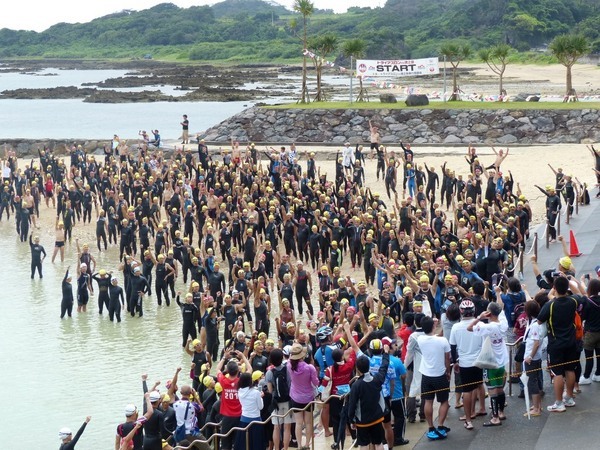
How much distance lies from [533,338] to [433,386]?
3.64 ft

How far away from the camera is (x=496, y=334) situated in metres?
9.64

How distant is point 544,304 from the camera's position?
970cm

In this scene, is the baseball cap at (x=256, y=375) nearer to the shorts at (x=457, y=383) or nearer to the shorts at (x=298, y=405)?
the shorts at (x=298, y=405)

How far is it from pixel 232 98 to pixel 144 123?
49.4 ft

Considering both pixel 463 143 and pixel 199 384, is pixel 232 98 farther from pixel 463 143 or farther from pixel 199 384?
pixel 199 384

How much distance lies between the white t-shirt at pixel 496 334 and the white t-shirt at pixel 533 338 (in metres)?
0.24

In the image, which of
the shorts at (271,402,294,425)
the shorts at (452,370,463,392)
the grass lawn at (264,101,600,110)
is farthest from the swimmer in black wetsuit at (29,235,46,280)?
the grass lawn at (264,101,600,110)

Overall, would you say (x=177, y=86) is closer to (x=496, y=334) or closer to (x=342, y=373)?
(x=342, y=373)

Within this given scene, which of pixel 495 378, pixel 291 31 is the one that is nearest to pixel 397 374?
pixel 495 378

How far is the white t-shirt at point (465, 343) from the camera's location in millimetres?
9672

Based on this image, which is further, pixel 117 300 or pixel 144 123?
pixel 144 123

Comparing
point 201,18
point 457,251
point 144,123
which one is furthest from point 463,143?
point 201,18

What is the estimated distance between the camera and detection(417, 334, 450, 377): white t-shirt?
9570 mm

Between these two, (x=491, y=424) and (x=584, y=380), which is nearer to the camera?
(x=491, y=424)
